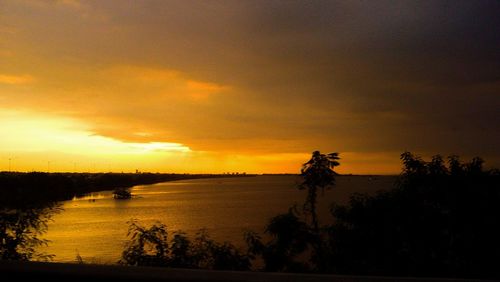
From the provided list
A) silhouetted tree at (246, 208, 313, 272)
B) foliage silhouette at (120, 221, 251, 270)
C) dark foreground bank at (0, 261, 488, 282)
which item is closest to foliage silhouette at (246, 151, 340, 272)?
silhouetted tree at (246, 208, 313, 272)

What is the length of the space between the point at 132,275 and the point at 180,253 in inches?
202

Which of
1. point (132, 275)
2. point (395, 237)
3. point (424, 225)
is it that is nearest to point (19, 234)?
point (132, 275)

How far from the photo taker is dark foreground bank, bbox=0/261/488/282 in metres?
1.90

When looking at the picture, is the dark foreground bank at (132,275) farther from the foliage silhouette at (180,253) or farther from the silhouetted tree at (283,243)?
the silhouetted tree at (283,243)

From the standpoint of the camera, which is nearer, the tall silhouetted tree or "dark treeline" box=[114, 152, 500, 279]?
"dark treeline" box=[114, 152, 500, 279]

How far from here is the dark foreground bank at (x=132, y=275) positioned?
1.90 m

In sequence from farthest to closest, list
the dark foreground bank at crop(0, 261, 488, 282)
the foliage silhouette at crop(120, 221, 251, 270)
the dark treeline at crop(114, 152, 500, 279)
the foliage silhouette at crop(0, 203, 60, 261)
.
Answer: the dark treeline at crop(114, 152, 500, 279), the foliage silhouette at crop(120, 221, 251, 270), the foliage silhouette at crop(0, 203, 60, 261), the dark foreground bank at crop(0, 261, 488, 282)

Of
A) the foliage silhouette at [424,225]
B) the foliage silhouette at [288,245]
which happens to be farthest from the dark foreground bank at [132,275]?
the foliage silhouette at [288,245]

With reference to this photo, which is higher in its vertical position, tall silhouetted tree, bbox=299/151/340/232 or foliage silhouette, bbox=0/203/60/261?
tall silhouetted tree, bbox=299/151/340/232

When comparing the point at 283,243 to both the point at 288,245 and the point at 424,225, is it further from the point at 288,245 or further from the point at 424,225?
the point at 424,225

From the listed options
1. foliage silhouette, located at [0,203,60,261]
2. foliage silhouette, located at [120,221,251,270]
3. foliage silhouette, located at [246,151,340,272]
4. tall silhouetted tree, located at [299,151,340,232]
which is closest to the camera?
foliage silhouette, located at [0,203,60,261]

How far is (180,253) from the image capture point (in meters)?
6.91

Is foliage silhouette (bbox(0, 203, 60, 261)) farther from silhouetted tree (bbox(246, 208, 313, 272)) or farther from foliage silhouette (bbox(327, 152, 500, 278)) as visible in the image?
foliage silhouette (bbox(327, 152, 500, 278))

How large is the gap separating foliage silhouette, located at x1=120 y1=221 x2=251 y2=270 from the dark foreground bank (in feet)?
15.5
